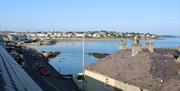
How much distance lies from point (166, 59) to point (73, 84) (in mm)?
20190

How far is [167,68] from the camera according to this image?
23750 millimetres

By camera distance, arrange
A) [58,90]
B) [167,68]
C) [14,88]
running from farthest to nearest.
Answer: [58,90], [167,68], [14,88]

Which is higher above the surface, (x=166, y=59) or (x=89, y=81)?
(x=166, y=59)

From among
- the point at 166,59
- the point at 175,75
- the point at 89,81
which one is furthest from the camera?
the point at 89,81

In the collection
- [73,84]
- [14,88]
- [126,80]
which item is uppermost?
[14,88]

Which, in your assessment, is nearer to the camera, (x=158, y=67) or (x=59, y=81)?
(x=158, y=67)

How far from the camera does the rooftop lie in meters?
22.0

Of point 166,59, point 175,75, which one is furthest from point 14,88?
point 166,59

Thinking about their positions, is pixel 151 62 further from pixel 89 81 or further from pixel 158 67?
pixel 89 81

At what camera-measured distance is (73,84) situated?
4434 cm

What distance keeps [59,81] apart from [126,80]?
21.3 metres

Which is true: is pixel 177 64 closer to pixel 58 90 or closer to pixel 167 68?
pixel 167 68

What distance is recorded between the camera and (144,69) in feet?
85.0

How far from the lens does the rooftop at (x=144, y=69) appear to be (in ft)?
72.1
